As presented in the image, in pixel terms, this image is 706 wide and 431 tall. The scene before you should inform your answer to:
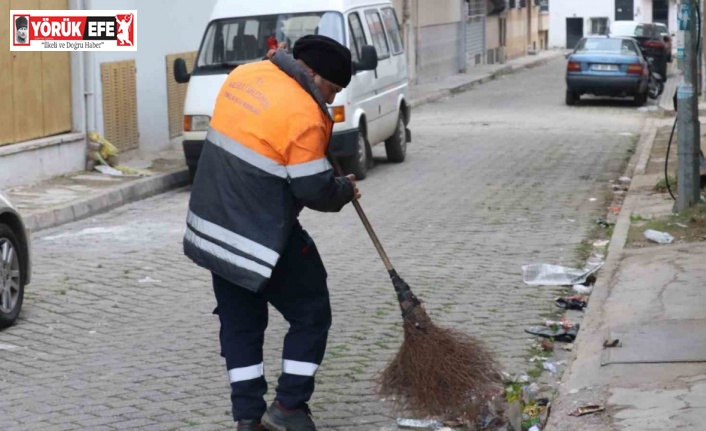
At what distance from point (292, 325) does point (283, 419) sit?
0.39 m

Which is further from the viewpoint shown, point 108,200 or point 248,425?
point 108,200

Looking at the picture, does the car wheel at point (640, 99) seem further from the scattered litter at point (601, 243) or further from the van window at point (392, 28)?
the scattered litter at point (601, 243)

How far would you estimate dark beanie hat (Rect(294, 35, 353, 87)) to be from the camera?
17.4ft

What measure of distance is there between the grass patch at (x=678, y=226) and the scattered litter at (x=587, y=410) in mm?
4544

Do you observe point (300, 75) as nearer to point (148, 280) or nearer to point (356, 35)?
point (148, 280)

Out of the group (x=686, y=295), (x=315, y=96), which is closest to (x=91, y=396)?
(x=315, y=96)

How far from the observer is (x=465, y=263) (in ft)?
33.4

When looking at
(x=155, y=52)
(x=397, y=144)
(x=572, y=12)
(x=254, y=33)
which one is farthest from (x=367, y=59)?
(x=572, y=12)

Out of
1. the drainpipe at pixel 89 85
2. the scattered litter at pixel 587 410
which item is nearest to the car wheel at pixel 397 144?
the drainpipe at pixel 89 85

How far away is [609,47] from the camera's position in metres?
28.6

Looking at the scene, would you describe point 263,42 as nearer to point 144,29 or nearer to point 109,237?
point 144,29

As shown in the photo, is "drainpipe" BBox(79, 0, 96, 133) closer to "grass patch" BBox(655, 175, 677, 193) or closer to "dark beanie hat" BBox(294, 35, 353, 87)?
"grass patch" BBox(655, 175, 677, 193)

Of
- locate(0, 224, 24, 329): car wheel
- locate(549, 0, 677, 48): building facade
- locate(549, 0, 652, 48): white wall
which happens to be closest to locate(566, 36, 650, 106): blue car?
locate(0, 224, 24, 329): car wheel

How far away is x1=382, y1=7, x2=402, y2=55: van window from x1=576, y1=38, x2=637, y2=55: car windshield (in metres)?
11.8
